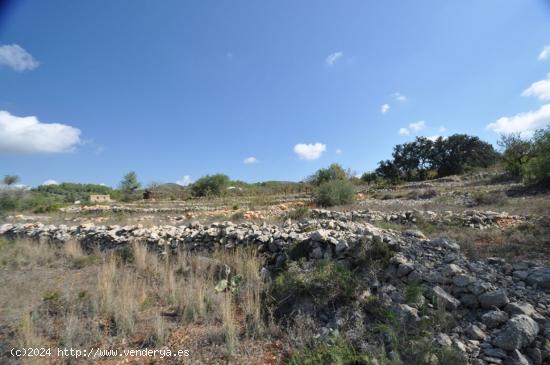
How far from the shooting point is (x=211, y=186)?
34875 mm

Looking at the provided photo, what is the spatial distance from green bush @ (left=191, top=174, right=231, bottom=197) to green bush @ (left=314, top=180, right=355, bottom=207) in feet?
66.5

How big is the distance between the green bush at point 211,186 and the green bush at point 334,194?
2027 cm

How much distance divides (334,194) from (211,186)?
2262 centimetres

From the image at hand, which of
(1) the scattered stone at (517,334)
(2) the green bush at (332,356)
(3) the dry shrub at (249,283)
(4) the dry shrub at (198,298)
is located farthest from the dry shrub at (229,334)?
(1) the scattered stone at (517,334)

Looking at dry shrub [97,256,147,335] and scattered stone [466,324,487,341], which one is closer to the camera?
scattered stone [466,324,487,341]

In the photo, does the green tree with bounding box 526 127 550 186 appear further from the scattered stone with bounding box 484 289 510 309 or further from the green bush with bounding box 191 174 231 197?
the green bush with bounding box 191 174 231 197

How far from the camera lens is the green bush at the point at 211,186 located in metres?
34.3

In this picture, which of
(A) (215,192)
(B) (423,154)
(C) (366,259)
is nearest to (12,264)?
(C) (366,259)

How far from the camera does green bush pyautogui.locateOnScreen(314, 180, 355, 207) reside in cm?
1492

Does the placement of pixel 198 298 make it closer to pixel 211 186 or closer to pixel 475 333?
pixel 475 333

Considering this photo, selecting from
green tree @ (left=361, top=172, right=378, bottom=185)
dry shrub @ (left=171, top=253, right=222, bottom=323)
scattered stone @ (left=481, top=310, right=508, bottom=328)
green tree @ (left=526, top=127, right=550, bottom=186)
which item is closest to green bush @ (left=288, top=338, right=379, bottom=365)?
scattered stone @ (left=481, top=310, right=508, bottom=328)

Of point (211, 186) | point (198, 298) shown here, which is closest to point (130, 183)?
point (211, 186)

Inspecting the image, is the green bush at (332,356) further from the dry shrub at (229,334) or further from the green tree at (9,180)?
the green tree at (9,180)

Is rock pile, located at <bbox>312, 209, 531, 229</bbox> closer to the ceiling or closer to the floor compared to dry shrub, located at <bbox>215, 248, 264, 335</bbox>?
closer to the ceiling
